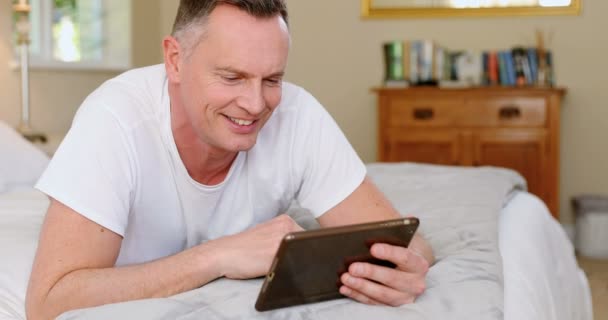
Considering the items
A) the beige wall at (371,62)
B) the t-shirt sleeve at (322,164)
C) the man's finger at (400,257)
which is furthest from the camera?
the beige wall at (371,62)

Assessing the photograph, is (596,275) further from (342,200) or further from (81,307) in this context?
(81,307)

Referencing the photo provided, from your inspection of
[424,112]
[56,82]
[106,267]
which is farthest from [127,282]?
[424,112]

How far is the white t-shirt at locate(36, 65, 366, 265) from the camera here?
128cm

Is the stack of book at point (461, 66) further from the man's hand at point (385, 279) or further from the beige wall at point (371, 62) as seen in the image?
the man's hand at point (385, 279)

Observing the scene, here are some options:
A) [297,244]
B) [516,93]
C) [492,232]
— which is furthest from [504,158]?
[297,244]

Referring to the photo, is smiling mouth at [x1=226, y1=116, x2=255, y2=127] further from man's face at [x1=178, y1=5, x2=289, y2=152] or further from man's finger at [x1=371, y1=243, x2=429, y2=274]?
man's finger at [x1=371, y1=243, x2=429, y2=274]

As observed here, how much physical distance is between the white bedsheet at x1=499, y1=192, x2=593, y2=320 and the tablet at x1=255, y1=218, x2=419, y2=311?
395 mm

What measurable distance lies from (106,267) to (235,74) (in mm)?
332

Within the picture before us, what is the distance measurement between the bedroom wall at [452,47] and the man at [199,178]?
3582 millimetres

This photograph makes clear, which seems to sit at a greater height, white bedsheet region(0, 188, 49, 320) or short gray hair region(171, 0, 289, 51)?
short gray hair region(171, 0, 289, 51)

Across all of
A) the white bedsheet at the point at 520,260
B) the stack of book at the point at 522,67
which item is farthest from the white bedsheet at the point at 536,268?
the stack of book at the point at 522,67

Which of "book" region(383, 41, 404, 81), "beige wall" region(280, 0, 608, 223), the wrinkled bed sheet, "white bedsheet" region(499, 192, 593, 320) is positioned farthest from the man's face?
"beige wall" region(280, 0, 608, 223)

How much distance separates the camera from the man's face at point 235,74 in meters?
1.28

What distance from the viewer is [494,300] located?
1265 mm
